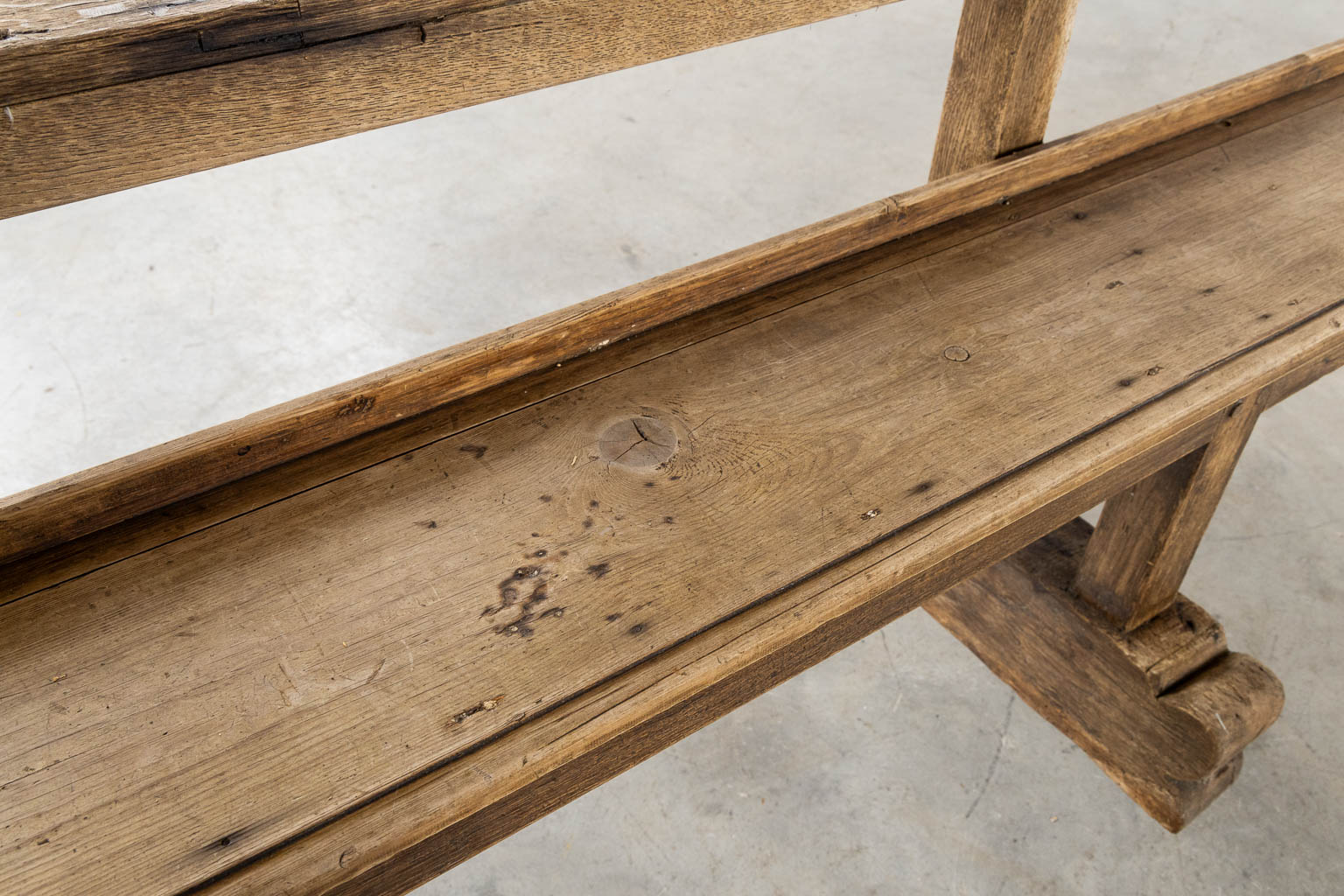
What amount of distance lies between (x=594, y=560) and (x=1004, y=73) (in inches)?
40.7

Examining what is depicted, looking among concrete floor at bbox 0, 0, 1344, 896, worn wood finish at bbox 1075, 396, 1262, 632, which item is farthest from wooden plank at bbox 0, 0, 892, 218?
concrete floor at bbox 0, 0, 1344, 896

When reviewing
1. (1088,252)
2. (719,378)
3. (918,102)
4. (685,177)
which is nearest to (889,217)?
(1088,252)

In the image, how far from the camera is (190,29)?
981 mm

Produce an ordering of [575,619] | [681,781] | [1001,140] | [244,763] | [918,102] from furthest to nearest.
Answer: [918,102]
[681,781]
[1001,140]
[575,619]
[244,763]

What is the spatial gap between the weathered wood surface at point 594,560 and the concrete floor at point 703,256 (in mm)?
761

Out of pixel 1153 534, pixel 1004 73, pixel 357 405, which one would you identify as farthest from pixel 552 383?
pixel 1153 534

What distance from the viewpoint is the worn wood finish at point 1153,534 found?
1.54 meters

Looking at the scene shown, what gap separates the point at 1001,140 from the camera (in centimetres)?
163

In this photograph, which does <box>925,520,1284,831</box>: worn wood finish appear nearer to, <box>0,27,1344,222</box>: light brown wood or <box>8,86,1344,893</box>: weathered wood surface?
<box>8,86,1344,893</box>: weathered wood surface

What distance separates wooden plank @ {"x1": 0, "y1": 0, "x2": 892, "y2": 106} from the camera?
94 centimetres

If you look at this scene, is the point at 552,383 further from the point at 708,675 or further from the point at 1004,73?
the point at 1004,73

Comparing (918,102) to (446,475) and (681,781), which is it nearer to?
(681,781)

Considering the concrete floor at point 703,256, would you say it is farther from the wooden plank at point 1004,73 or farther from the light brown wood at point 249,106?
the light brown wood at point 249,106

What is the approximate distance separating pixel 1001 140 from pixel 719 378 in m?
0.69
